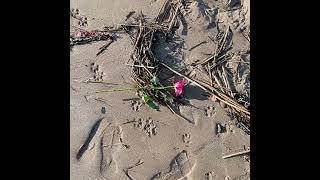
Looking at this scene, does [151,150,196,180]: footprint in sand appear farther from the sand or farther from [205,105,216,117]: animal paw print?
[205,105,216,117]: animal paw print

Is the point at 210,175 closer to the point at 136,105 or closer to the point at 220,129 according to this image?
the point at 220,129

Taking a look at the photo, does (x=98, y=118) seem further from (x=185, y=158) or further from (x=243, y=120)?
(x=243, y=120)

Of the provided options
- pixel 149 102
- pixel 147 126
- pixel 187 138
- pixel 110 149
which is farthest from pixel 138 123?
pixel 187 138


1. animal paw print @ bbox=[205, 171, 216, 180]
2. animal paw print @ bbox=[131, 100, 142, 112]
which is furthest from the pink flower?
animal paw print @ bbox=[205, 171, 216, 180]

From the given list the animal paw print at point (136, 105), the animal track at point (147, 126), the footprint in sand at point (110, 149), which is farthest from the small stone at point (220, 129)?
the footprint in sand at point (110, 149)
